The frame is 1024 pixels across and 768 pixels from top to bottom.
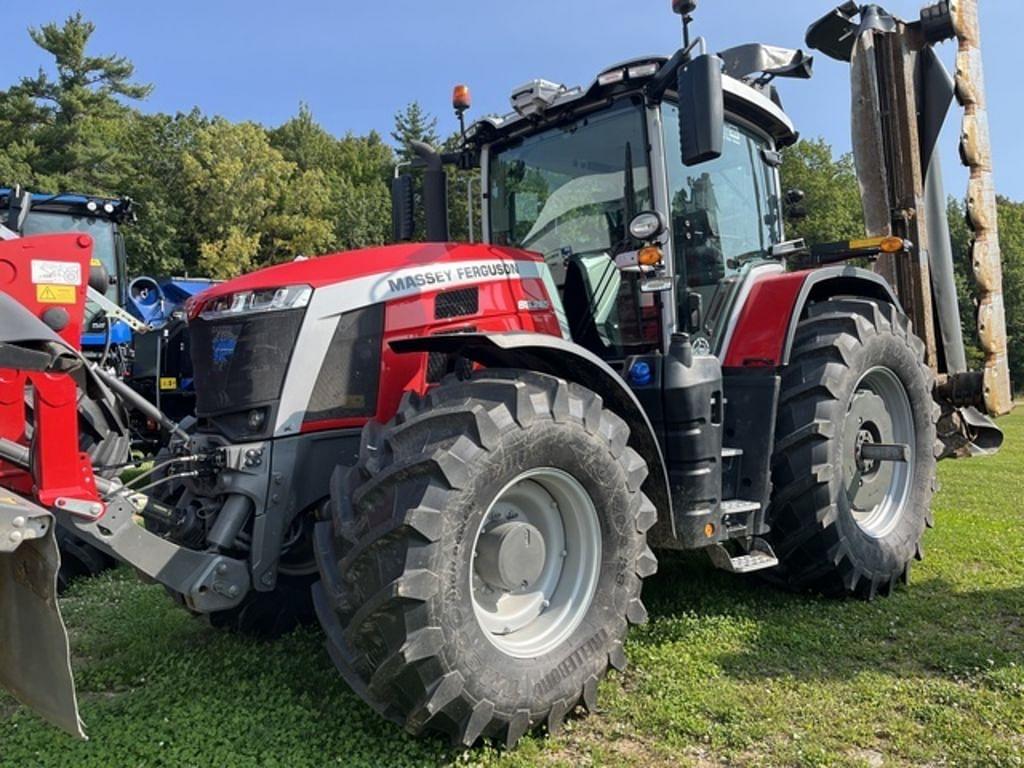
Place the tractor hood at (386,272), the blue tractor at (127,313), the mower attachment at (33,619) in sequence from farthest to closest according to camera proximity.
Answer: the blue tractor at (127,313)
the tractor hood at (386,272)
the mower attachment at (33,619)

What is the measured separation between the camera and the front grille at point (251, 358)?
3115mm

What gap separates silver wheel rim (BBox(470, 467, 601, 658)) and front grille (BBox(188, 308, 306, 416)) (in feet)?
3.16

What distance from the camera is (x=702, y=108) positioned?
3279mm

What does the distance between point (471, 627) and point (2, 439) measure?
1607mm

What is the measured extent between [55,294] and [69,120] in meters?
35.3

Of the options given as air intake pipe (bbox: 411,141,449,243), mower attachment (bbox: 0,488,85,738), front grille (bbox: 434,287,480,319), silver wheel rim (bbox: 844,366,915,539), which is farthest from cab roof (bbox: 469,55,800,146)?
mower attachment (bbox: 0,488,85,738)

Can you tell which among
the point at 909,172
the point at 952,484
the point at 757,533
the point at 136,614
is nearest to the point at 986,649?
the point at 757,533

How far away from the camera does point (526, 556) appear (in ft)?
9.82

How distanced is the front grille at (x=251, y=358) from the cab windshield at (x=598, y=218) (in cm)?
151

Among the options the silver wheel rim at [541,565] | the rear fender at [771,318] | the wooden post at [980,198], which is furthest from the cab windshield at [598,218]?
the wooden post at [980,198]

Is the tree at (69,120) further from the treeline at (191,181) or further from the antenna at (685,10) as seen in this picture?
the antenna at (685,10)

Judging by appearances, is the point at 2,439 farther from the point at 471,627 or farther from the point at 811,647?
the point at 811,647

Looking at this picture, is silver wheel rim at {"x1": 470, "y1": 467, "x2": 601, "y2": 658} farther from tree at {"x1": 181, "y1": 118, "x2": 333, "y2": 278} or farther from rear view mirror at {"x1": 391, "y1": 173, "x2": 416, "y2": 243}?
tree at {"x1": 181, "y1": 118, "x2": 333, "y2": 278}

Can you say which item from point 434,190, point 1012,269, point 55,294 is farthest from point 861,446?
point 1012,269
